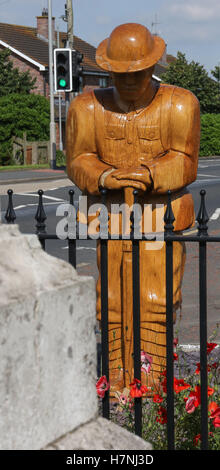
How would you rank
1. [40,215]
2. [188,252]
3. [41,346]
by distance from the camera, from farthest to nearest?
[188,252], [40,215], [41,346]

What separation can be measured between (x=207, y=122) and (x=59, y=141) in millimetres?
8518

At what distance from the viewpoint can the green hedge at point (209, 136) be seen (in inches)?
Answer: 1428

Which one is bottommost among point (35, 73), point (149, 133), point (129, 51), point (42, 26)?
point (149, 133)

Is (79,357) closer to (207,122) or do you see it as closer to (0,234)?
(0,234)

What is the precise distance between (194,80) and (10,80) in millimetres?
13776

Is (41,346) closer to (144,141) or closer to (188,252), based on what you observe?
(144,141)

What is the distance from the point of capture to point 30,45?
37.8 meters

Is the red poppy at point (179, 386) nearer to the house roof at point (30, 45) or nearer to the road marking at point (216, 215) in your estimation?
the road marking at point (216, 215)

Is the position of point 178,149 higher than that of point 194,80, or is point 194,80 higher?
point 194,80

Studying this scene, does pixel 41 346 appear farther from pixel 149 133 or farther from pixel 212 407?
pixel 149 133

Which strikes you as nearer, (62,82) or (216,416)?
(216,416)

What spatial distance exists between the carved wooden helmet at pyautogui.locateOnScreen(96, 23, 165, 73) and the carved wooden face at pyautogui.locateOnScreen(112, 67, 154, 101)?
51mm

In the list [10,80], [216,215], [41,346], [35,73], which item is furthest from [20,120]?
[41,346]

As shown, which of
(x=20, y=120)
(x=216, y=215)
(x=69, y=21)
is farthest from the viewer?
(x=20, y=120)
